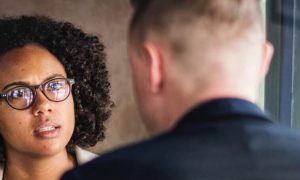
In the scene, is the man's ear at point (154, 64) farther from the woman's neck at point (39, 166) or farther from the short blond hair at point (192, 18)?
the woman's neck at point (39, 166)

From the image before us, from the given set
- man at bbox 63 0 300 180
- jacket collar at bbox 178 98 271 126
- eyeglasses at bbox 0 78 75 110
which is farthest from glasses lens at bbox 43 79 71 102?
jacket collar at bbox 178 98 271 126

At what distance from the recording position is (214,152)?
3.32ft

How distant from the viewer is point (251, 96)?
1099mm

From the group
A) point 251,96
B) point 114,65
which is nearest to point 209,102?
point 251,96

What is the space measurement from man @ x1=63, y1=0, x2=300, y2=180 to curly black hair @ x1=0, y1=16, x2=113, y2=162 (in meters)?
1.01

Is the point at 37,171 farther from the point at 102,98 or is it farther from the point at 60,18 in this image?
the point at 60,18

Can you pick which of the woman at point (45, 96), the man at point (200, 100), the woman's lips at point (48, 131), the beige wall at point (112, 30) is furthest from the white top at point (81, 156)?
the man at point (200, 100)

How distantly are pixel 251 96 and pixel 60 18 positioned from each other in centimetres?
163

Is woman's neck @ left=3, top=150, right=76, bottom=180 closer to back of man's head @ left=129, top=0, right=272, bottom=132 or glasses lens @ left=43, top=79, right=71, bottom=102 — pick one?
glasses lens @ left=43, top=79, right=71, bottom=102

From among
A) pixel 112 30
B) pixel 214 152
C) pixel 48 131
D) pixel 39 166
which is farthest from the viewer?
pixel 112 30

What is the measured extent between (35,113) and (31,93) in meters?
0.06

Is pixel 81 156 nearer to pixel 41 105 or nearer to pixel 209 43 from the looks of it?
pixel 41 105

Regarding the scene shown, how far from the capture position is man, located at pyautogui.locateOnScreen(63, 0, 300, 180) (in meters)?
1.01

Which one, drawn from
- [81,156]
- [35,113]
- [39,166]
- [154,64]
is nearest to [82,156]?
[81,156]
